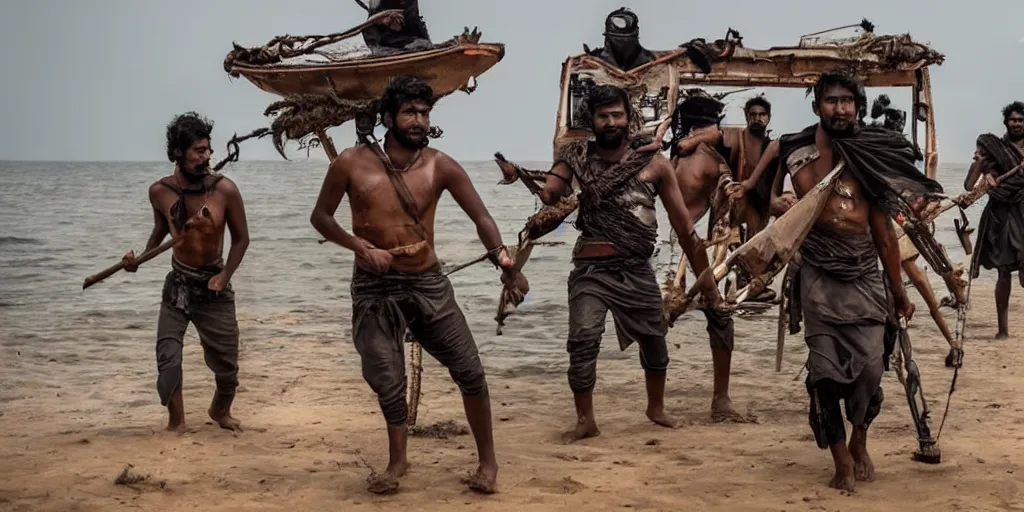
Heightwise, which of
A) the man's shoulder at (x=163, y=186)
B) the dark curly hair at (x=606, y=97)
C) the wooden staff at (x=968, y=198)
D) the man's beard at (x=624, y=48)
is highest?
the man's beard at (x=624, y=48)

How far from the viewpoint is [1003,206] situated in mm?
11266

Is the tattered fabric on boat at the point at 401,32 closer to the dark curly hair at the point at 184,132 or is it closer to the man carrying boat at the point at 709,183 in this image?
the dark curly hair at the point at 184,132

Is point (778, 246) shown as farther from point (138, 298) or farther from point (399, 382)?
point (138, 298)

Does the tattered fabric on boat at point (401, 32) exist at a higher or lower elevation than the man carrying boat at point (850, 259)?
higher

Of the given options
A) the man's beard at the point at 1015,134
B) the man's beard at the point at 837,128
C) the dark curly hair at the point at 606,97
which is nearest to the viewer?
the man's beard at the point at 837,128

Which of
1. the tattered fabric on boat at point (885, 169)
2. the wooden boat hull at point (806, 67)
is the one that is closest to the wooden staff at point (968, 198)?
the wooden boat hull at point (806, 67)

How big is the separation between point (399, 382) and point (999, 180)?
544 cm

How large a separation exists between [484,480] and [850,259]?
191 centimetres

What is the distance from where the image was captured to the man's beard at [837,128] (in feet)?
20.4

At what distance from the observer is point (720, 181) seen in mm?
8656

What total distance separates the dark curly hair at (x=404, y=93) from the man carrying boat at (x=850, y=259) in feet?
5.77

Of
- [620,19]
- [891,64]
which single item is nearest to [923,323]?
[891,64]

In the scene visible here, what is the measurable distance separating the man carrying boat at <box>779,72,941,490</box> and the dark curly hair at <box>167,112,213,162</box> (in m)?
3.23

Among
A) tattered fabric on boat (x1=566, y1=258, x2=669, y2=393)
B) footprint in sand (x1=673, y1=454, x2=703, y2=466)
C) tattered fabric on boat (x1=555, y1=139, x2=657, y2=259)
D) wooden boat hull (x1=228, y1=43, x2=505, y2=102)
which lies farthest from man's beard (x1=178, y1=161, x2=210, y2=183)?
footprint in sand (x1=673, y1=454, x2=703, y2=466)
